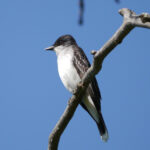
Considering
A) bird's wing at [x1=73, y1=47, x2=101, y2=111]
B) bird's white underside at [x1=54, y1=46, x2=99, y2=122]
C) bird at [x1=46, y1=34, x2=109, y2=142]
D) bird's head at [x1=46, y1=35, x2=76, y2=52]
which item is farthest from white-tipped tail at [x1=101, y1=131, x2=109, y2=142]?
bird's head at [x1=46, y1=35, x2=76, y2=52]

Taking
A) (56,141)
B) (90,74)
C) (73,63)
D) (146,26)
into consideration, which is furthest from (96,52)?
(73,63)

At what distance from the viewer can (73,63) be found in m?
6.57

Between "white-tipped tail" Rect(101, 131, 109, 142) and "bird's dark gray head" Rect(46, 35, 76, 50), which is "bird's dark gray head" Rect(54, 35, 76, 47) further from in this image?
"white-tipped tail" Rect(101, 131, 109, 142)

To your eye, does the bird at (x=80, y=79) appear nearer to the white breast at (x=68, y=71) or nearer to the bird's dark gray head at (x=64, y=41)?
the white breast at (x=68, y=71)

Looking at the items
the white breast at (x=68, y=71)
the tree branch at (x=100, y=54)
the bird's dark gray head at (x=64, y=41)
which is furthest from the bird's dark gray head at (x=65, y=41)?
the tree branch at (x=100, y=54)

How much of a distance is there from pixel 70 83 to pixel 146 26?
11.0 feet

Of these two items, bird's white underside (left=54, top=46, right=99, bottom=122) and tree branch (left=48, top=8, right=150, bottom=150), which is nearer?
tree branch (left=48, top=8, right=150, bottom=150)

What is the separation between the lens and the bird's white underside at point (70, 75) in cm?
650

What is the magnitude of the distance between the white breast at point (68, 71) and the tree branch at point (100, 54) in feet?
5.33

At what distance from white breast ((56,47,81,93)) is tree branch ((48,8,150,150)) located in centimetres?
163

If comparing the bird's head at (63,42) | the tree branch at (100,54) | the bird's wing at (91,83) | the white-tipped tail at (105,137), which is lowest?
the white-tipped tail at (105,137)

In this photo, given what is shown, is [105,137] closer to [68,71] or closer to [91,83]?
[91,83]

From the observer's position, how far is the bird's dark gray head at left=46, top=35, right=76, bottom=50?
761 centimetres

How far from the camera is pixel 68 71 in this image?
6.54 metres
